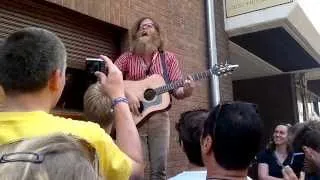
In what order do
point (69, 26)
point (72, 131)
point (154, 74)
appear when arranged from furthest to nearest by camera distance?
point (69, 26) → point (154, 74) → point (72, 131)

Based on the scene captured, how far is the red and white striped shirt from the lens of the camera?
3.84 meters

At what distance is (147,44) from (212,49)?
331 cm

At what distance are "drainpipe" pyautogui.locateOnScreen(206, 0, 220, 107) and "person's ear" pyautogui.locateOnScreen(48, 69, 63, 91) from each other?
5314 mm

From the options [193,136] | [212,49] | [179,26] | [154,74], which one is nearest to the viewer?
[193,136]

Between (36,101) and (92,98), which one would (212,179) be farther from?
(92,98)

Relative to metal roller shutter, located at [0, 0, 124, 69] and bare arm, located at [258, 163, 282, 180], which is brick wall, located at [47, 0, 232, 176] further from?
bare arm, located at [258, 163, 282, 180]

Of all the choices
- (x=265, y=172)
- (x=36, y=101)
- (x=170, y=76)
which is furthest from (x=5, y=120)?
(x=265, y=172)

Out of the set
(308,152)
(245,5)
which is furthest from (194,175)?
(245,5)

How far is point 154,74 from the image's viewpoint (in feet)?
12.4

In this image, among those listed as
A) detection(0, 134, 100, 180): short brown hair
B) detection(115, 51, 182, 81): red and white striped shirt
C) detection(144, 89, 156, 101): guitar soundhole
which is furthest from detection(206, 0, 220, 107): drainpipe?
detection(0, 134, 100, 180): short brown hair

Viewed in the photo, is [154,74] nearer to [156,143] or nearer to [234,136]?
[156,143]

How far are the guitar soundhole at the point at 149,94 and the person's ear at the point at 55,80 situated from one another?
187cm

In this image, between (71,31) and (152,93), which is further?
(71,31)

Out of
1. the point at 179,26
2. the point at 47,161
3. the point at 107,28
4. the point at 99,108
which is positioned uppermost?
the point at 179,26
